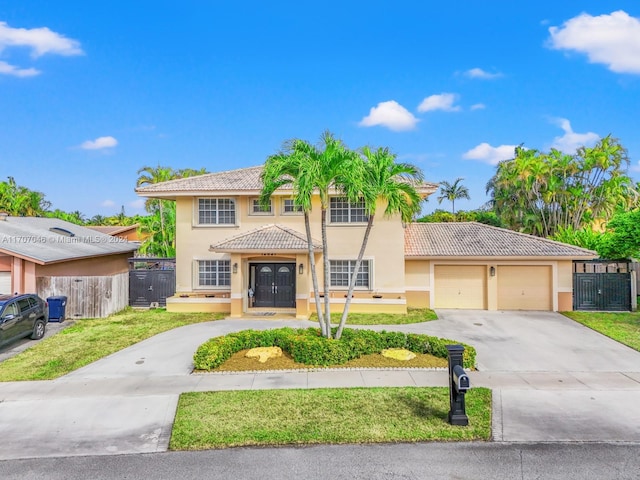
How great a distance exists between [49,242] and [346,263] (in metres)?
15.1

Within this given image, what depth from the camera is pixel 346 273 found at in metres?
19.2

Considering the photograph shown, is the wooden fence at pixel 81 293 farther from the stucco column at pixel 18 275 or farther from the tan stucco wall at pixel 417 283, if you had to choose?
the tan stucco wall at pixel 417 283

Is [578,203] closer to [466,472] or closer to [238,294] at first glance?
[238,294]

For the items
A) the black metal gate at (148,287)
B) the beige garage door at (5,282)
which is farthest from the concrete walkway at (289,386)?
the beige garage door at (5,282)

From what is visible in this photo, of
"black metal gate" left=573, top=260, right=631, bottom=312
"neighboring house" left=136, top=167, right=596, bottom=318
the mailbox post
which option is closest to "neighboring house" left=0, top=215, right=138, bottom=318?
"neighboring house" left=136, top=167, right=596, bottom=318

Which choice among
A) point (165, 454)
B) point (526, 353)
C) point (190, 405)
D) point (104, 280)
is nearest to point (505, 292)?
point (526, 353)

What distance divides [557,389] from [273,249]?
1107 cm

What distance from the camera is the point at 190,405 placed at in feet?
27.4

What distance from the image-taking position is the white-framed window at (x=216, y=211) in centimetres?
1928

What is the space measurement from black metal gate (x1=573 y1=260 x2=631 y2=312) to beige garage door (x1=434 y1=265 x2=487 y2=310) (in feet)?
13.9

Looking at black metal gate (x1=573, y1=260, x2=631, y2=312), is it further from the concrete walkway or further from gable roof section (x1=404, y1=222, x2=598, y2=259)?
the concrete walkway

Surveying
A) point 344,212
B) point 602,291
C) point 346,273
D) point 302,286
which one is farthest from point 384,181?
point 602,291

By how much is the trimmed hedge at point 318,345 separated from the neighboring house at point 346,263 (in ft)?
21.8

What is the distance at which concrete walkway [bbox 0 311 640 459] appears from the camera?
23.2 feet
